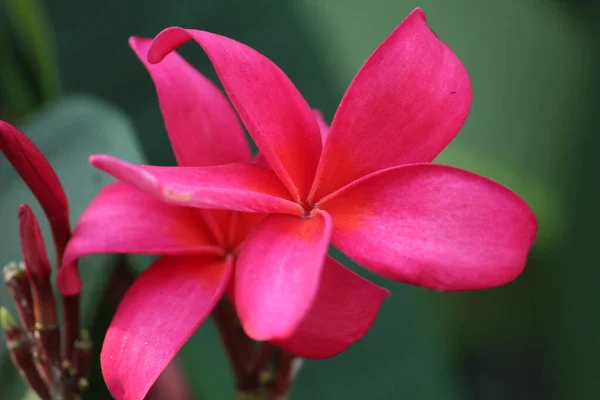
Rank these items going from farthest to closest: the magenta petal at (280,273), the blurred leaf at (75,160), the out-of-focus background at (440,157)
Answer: the out-of-focus background at (440,157) → the blurred leaf at (75,160) → the magenta petal at (280,273)

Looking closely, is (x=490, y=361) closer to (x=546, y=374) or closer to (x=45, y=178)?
(x=546, y=374)

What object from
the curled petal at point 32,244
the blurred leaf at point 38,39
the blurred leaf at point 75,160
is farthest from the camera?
the blurred leaf at point 38,39

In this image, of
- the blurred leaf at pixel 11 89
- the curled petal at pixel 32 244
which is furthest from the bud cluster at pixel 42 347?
the blurred leaf at pixel 11 89

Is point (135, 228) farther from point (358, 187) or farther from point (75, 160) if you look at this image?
point (75, 160)

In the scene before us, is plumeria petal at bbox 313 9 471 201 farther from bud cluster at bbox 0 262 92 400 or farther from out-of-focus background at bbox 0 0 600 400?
out-of-focus background at bbox 0 0 600 400

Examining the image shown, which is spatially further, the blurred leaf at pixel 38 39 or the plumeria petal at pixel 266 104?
the blurred leaf at pixel 38 39

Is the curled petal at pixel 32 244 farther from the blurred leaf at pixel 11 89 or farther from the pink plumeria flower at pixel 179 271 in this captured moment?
the blurred leaf at pixel 11 89

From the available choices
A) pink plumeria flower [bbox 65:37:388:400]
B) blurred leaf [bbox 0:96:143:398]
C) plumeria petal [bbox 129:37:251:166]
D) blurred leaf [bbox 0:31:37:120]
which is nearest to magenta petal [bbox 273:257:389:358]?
pink plumeria flower [bbox 65:37:388:400]
